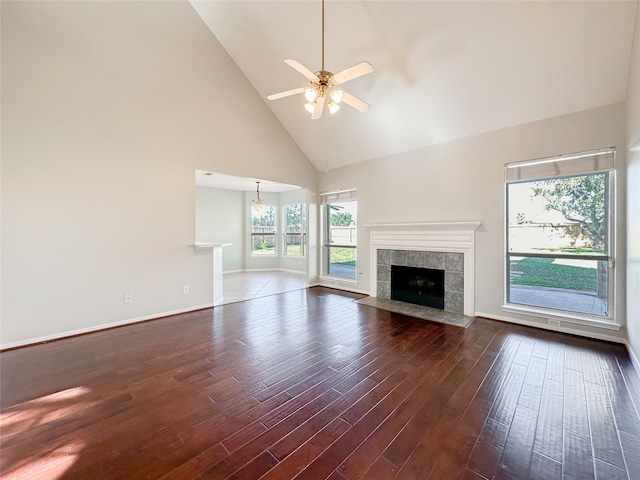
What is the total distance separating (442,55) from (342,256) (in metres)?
4.14

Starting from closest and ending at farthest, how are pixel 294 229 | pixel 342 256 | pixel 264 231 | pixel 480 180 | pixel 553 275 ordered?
pixel 553 275 < pixel 480 180 < pixel 342 256 < pixel 294 229 < pixel 264 231

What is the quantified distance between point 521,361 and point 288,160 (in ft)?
16.7

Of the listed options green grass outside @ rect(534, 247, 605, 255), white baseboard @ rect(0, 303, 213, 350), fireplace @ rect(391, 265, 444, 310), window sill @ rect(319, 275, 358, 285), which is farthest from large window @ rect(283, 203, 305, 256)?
green grass outside @ rect(534, 247, 605, 255)

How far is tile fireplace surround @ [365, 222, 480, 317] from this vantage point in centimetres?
412

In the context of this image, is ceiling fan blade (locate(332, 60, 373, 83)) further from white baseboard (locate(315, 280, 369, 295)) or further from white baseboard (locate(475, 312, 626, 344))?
white baseboard (locate(315, 280, 369, 295))

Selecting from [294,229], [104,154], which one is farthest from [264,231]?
[104,154]

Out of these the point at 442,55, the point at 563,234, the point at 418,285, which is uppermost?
the point at 442,55

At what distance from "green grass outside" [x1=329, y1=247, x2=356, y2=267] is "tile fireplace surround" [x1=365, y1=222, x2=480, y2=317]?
2.26 ft

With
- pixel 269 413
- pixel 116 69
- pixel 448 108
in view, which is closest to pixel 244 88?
pixel 116 69

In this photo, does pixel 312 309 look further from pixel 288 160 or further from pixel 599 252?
pixel 599 252

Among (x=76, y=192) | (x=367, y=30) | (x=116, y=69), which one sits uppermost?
(x=367, y=30)

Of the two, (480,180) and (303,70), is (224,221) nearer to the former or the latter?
(303,70)

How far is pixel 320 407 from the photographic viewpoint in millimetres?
1980

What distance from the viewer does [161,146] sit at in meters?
3.96
